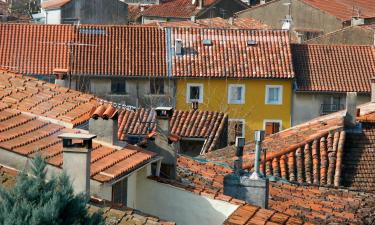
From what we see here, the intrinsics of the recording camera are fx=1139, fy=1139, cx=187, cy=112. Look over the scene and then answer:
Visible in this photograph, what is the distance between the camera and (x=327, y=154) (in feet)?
69.0

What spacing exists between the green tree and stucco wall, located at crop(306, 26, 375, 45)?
49.0 metres

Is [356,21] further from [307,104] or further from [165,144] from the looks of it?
[165,144]

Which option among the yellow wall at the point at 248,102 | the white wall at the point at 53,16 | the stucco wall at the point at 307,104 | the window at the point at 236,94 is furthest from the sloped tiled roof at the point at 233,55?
the white wall at the point at 53,16

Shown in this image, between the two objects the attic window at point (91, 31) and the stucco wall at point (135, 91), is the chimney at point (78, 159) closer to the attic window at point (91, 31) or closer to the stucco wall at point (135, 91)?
the stucco wall at point (135, 91)

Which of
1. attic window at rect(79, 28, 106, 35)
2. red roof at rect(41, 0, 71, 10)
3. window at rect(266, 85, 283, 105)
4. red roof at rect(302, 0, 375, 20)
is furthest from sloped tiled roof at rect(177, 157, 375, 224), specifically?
red roof at rect(302, 0, 375, 20)

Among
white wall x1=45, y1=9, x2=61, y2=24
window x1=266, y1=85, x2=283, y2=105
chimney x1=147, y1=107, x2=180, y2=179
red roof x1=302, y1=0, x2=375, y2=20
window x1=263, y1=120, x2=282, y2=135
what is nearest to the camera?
chimney x1=147, y1=107, x2=180, y2=179

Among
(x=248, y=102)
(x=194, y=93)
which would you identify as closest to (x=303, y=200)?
(x=194, y=93)

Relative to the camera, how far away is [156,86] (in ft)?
154

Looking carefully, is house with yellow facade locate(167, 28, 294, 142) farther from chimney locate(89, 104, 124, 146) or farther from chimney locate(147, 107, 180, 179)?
chimney locate(89, 104, 124, 146)

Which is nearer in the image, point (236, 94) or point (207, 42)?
point (236, 94)

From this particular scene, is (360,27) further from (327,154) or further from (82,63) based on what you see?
(327,154)

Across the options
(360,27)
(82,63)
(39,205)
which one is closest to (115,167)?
(39,205)

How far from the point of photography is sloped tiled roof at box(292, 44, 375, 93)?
157 ft

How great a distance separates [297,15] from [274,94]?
17.9 meters
